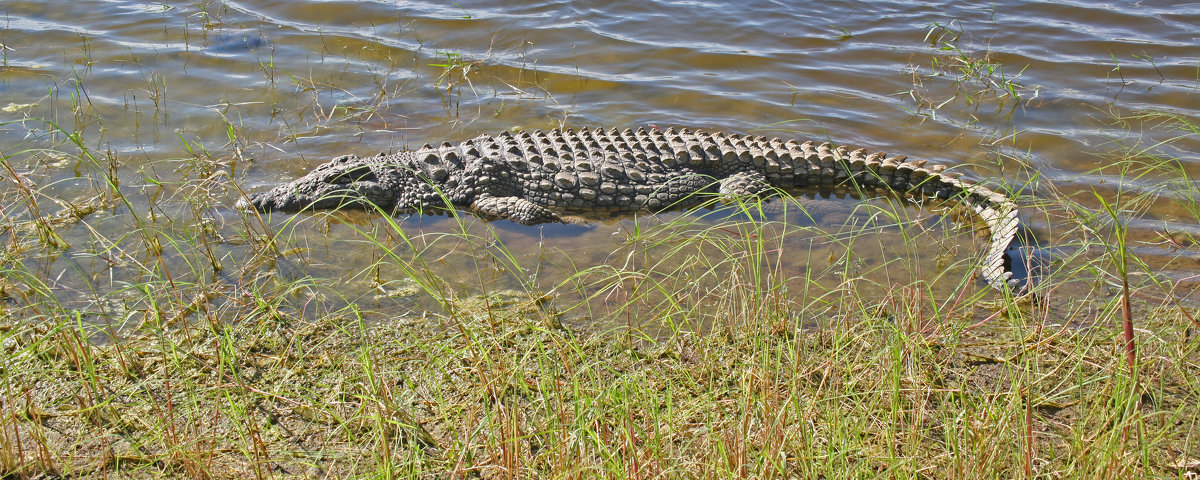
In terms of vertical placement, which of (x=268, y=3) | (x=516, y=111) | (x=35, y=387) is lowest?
(x=35, y=387)

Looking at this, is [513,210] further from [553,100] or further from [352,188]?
[553,100]

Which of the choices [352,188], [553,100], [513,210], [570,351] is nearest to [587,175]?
[513,210]

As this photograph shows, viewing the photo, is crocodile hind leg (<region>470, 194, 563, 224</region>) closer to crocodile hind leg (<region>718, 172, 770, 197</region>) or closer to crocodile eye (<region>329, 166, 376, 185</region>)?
crocodile eye (<region>329, 166, 376, 185</region>)

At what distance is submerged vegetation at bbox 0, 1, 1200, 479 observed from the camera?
2.55 metres

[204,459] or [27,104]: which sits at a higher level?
[27,104]

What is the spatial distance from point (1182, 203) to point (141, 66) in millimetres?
8129

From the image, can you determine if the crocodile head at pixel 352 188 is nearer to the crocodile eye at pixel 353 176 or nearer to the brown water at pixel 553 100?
the crocodile eye at pixel 353 176

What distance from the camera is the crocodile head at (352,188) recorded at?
5.26 metres

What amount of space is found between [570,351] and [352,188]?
266 centimetres

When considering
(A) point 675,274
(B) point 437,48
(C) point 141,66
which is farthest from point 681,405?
(C) point 141,66

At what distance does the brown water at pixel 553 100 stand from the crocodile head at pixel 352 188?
20 centimetres

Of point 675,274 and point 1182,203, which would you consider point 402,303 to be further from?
point 1182,203

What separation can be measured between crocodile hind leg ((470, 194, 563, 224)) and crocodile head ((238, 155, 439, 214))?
1.12 ft

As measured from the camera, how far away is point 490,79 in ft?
24.7
